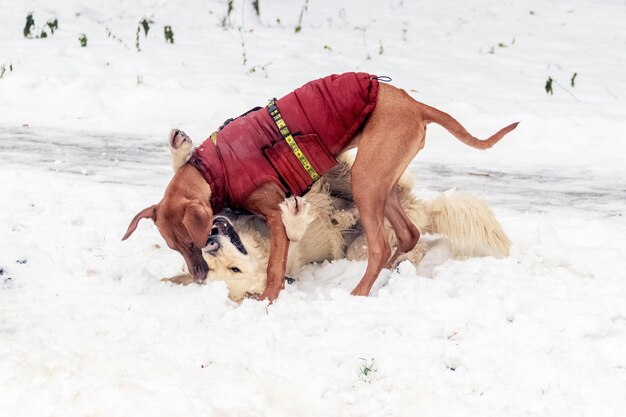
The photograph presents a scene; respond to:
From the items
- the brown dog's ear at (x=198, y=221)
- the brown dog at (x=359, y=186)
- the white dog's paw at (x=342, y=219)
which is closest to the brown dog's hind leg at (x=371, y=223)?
the brown dog at (x=359, y=186)

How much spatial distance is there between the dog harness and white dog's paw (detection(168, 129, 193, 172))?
4 cm

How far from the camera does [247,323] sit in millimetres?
3445

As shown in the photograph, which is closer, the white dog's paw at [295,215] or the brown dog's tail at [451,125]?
the white dog's paw at [295,215]

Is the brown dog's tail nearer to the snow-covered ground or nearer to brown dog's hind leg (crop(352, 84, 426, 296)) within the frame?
brown dog's hind leg (crop(352, 84, 426, 296))

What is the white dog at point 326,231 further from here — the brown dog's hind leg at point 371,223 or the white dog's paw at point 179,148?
the brown dog's hind leg at point 371,223

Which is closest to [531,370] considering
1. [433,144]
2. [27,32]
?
[433,144]

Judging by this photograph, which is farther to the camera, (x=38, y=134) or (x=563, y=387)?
(x=38, y=134)

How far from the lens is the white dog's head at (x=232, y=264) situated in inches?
159

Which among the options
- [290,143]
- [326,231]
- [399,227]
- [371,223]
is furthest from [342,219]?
[290,143]

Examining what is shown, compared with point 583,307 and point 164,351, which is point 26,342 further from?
point 583,307

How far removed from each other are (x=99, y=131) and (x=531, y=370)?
5998 millimetres

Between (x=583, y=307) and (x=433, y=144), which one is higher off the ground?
(x=583, y=307)

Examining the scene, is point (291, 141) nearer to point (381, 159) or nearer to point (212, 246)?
point (381, 159)

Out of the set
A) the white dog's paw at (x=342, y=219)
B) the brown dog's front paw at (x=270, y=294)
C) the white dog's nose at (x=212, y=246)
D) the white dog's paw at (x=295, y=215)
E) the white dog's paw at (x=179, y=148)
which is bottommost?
the brown dog's front paw at (x=270, y=294)
